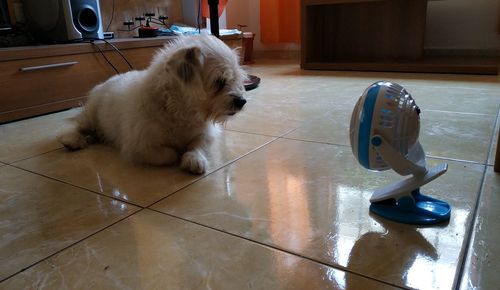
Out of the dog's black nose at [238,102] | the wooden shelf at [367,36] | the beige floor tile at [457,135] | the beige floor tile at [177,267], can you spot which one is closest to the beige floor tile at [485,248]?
the beige floor tile at [177,267]

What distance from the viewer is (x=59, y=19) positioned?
7.71 feet

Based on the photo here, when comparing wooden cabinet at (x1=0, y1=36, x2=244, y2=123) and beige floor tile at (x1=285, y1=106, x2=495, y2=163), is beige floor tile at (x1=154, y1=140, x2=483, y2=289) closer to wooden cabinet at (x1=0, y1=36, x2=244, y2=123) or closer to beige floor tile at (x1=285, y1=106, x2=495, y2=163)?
beige floor tile at (x1=285, y1=106, x2=495, y2=163)

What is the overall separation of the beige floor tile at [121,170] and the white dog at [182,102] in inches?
1.9

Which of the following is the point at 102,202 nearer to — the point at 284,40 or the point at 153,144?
the point at 153,144

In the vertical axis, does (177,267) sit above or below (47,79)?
below

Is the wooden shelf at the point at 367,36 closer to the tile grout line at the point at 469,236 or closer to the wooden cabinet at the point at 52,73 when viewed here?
the wooden cabinet at the point at 52,73

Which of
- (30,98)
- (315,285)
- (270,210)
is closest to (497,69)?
(270,210)

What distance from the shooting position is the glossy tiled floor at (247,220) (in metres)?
0.75

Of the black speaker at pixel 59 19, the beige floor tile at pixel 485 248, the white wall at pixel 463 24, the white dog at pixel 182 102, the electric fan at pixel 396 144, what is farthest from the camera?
the white wall at pixel 463 24

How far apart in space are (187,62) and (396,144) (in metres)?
0.71

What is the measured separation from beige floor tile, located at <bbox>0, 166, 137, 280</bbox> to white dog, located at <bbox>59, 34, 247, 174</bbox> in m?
0.28

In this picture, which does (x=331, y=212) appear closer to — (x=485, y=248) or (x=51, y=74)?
(x=485, y=248)

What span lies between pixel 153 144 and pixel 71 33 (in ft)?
4.69

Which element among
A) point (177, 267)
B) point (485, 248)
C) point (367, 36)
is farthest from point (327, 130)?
point (367, 36)
